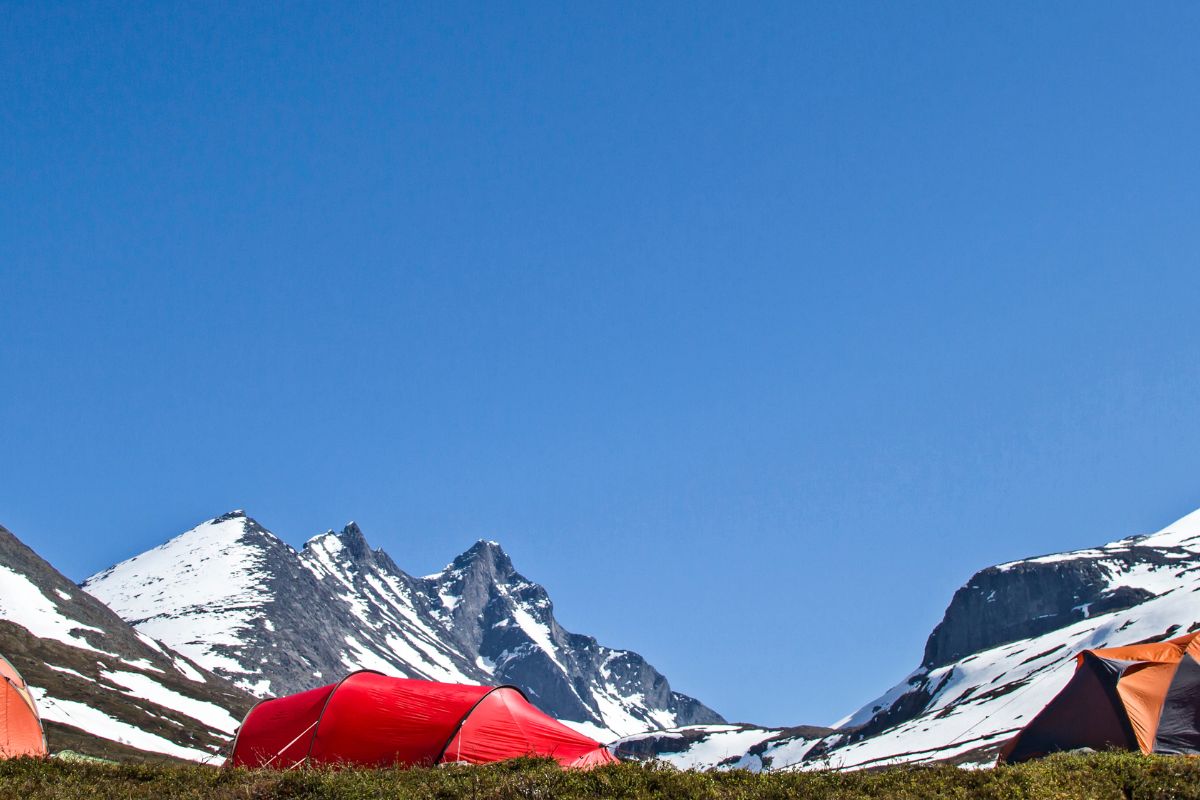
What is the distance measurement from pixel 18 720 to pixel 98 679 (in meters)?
103

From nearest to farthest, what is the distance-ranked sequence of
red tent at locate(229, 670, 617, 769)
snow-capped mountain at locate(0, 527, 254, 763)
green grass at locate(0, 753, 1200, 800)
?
1. green grass at locate(0, 753, 1200, 800)
2. red tent at locate(229, 670, 617, 769)
3. snow-capped mountain at locate(0, 527, 254, 763)

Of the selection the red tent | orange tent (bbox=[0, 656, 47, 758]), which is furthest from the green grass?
orange tent (bbox=[0, 656, 47, 758])

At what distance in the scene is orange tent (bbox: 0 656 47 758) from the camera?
2856 cm

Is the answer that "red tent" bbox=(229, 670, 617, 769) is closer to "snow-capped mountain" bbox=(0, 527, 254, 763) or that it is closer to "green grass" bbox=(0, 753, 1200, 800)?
"green grass" bbox=(0, 753, 1200, 800)

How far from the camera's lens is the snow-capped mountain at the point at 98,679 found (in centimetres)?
9169

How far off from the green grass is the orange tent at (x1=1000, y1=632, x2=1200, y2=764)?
10.4 m

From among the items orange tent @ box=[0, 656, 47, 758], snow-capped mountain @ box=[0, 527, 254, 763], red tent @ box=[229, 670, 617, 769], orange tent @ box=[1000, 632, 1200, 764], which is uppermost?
snow-capped mountain @ box=[0, 527, 254, 763]

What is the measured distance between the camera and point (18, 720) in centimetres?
2919

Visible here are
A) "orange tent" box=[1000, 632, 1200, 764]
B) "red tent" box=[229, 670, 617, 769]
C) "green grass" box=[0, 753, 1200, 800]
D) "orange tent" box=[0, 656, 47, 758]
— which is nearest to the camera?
"green grass" box=[0, 753, 1200, 800]

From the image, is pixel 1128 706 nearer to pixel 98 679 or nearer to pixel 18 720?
pixel 18 720

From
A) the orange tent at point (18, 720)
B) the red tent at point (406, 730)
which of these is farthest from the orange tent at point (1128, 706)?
the orange tent at point (18, 720)

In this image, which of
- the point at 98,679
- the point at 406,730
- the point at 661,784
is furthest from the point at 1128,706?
the point at 98,679

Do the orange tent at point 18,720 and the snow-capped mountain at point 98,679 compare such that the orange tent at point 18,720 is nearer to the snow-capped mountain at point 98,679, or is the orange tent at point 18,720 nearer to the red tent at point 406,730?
the red tent at point 406,730

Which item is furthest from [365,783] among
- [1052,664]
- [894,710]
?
[894,710]
